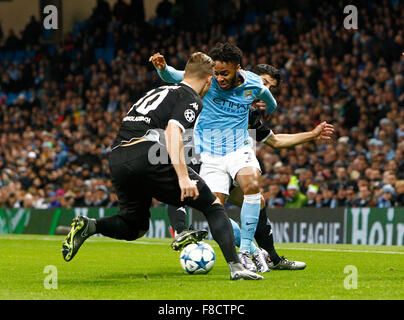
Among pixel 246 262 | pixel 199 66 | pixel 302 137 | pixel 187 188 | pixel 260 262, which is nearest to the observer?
pixel 187 188

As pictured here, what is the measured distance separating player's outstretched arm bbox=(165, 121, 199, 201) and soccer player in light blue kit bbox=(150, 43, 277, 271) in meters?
1.73

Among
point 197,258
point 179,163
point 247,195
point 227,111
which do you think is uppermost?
point 227,111

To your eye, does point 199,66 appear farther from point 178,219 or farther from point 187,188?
point 178,219

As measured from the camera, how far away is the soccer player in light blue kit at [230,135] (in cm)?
803

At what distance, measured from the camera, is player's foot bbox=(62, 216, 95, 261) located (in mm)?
7172

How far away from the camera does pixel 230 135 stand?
8.41 metres

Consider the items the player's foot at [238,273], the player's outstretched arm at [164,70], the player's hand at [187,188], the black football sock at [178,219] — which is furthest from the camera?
the black football sock at [178,219]

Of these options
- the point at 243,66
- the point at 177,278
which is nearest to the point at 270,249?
the point at 177,278

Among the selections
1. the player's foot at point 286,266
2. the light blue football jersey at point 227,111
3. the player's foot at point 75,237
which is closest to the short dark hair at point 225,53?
the light blue football jersey at point 227,111

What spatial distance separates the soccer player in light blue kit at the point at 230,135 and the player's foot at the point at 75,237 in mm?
1614

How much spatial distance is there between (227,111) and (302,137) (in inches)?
37.0

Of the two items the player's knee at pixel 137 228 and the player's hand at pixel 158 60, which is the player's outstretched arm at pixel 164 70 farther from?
the player's knee at pixel 137 228
